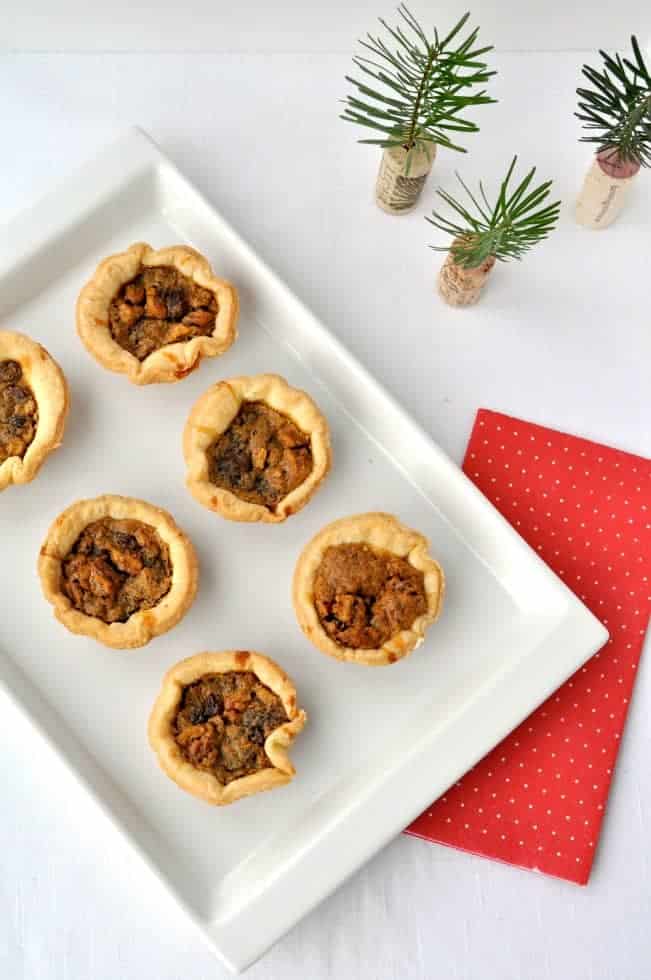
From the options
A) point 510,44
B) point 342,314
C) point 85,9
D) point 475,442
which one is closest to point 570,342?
point 475,442

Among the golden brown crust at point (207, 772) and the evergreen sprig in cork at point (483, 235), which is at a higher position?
the evergreen sprig in cork at point (483, 235)

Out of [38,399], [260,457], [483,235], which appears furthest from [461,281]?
[38,399]

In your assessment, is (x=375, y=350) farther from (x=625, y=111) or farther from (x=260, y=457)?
(x=625, y=111)

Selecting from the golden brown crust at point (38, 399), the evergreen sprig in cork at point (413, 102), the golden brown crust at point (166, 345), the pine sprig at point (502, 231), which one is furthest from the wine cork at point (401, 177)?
the golden brown crust at point (38, 399)

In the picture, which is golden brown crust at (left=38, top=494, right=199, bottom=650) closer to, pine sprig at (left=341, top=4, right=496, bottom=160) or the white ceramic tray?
the white ceramic tray

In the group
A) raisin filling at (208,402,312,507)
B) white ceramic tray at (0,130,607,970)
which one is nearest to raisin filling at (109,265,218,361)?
white ceramic tray at (0,130,607,970)

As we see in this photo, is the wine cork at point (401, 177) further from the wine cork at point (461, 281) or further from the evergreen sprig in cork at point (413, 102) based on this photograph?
the wine cork at point (461, 281)
